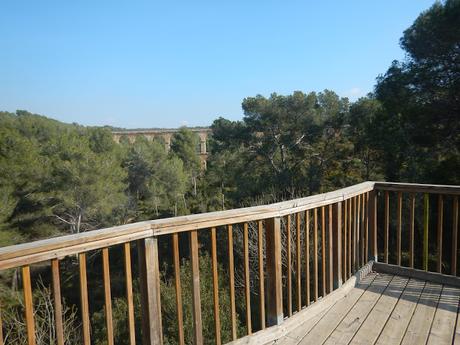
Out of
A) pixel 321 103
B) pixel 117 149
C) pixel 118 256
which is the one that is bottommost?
pixel 118 256

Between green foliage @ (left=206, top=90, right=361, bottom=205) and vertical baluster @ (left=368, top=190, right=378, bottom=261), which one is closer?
vertical baluster @ (left=368, top=190, right=378, bottom=261)

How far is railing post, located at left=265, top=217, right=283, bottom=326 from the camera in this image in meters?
2.42

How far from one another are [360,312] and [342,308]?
5.5 inches

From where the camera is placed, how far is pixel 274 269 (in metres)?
2.46

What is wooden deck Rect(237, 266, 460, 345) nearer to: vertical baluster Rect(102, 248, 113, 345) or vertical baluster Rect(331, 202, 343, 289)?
vertical baluster Rect(331, 202, 343, 289)

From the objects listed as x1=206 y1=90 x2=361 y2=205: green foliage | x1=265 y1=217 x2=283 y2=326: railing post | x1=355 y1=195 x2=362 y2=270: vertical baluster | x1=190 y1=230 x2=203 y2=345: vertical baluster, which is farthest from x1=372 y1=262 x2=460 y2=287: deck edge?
x1=206 y1=90 x2=361 y2=205: green foliage

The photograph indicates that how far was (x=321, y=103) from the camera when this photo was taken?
22.9m

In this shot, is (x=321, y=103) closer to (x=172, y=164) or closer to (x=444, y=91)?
(x=444, y=91)

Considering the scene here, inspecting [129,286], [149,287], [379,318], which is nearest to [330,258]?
[379,318]

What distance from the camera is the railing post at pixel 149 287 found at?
1.81 m

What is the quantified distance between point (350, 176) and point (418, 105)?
328 inches

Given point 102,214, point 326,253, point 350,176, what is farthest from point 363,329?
point 102,214

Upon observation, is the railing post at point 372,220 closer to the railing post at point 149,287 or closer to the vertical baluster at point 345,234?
the vertical baluster at point 345,234

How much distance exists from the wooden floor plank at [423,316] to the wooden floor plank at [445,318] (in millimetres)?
33
